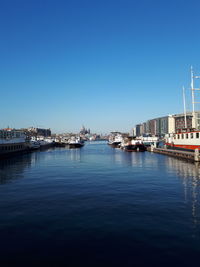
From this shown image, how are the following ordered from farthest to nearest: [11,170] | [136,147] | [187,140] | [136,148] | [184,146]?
[136,148], [136,147], [184,146], [187,140], [11,170]

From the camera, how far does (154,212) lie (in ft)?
51.0

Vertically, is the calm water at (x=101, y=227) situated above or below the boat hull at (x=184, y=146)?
below

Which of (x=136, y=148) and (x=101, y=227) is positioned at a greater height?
(x=136, y=148)

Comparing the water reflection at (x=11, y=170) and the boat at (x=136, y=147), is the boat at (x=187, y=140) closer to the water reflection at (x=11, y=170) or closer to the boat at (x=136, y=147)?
the boat at (x=136, y=147)

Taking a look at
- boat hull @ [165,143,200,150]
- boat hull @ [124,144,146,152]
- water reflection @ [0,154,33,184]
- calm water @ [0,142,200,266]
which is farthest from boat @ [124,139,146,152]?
calm water @ [0,142,200,266]

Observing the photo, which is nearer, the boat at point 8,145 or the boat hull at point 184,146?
the boat hull at point 184,146

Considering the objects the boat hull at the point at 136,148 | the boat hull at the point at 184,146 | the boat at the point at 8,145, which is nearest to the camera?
the boat hull at the point at 184,146

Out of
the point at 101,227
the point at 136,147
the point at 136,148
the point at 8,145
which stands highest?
the point at 8,145

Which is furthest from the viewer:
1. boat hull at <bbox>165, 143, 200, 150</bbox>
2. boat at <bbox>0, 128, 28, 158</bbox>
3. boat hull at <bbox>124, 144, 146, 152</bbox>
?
boat hull at <bbox>124, 144, 146, 152</bbox>

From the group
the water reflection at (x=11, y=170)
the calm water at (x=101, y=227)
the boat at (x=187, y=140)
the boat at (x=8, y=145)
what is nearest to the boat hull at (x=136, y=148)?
the boat at (x=187, y=140)

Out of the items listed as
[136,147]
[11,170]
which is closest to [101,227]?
[11,170]

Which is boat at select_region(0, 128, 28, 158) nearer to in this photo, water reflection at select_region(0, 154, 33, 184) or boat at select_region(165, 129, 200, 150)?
water reflection at select_region(0, 154, 33, 184)

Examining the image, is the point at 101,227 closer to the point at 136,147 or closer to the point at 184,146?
the point at 184,146

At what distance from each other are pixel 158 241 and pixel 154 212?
4621mm
